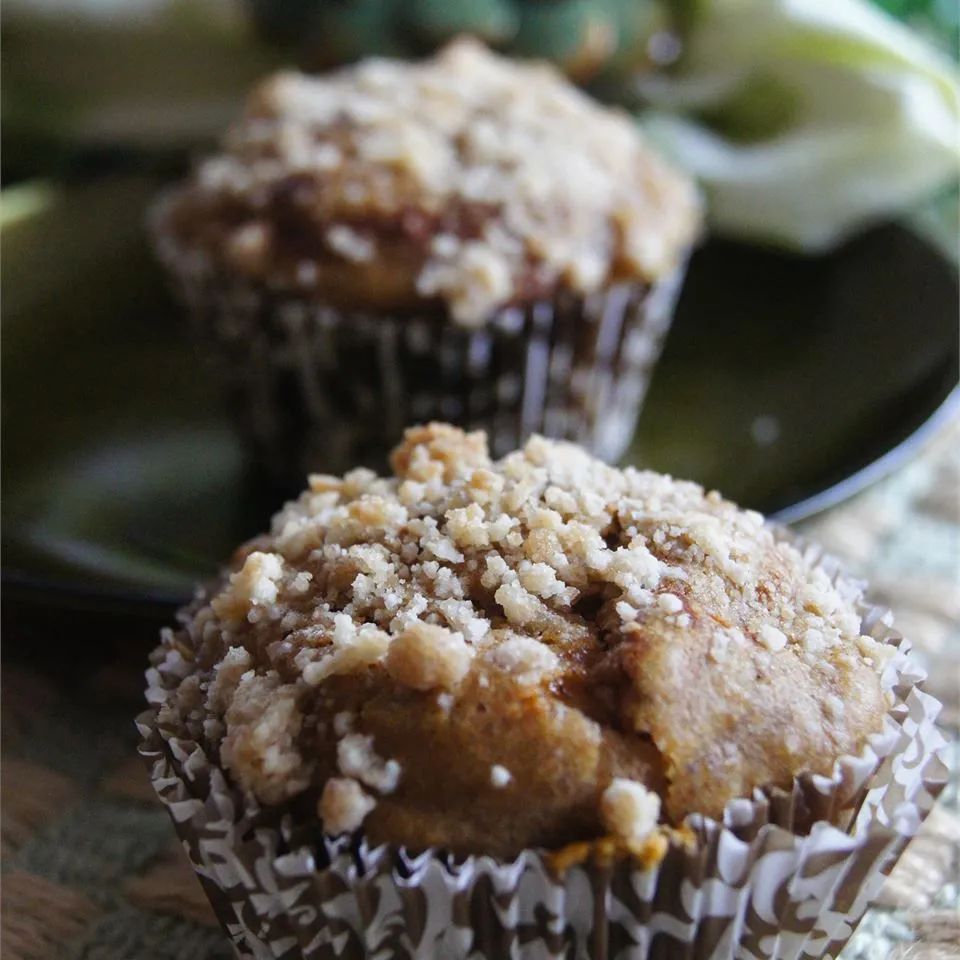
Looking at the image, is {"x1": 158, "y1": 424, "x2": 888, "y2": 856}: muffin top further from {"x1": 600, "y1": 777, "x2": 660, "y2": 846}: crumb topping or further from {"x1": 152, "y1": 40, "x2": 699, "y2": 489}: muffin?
{"x1": 152, "y1": 40, "x2": 699, "y2": 489}: muffin

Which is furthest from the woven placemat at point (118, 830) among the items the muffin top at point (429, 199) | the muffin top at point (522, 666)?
the muffin top at point (429, 199)

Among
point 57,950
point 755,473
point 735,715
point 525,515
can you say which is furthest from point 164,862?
point 755,473

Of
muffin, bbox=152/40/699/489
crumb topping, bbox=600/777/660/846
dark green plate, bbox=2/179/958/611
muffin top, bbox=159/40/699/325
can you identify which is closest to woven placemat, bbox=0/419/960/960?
dark green plate, bbox=2/179/958/611

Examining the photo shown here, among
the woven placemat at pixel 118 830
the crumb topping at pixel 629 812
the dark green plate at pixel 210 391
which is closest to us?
the crumb topping at pixel 629 812

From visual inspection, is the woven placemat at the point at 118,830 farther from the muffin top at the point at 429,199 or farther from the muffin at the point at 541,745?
the muffin top at the point at 429,199

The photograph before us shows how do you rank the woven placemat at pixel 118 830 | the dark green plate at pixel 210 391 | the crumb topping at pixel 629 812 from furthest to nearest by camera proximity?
the dark green plate at pixel 210 391
the woven placemat at pixel 118 830
the crumb topping at pixel 629 812
